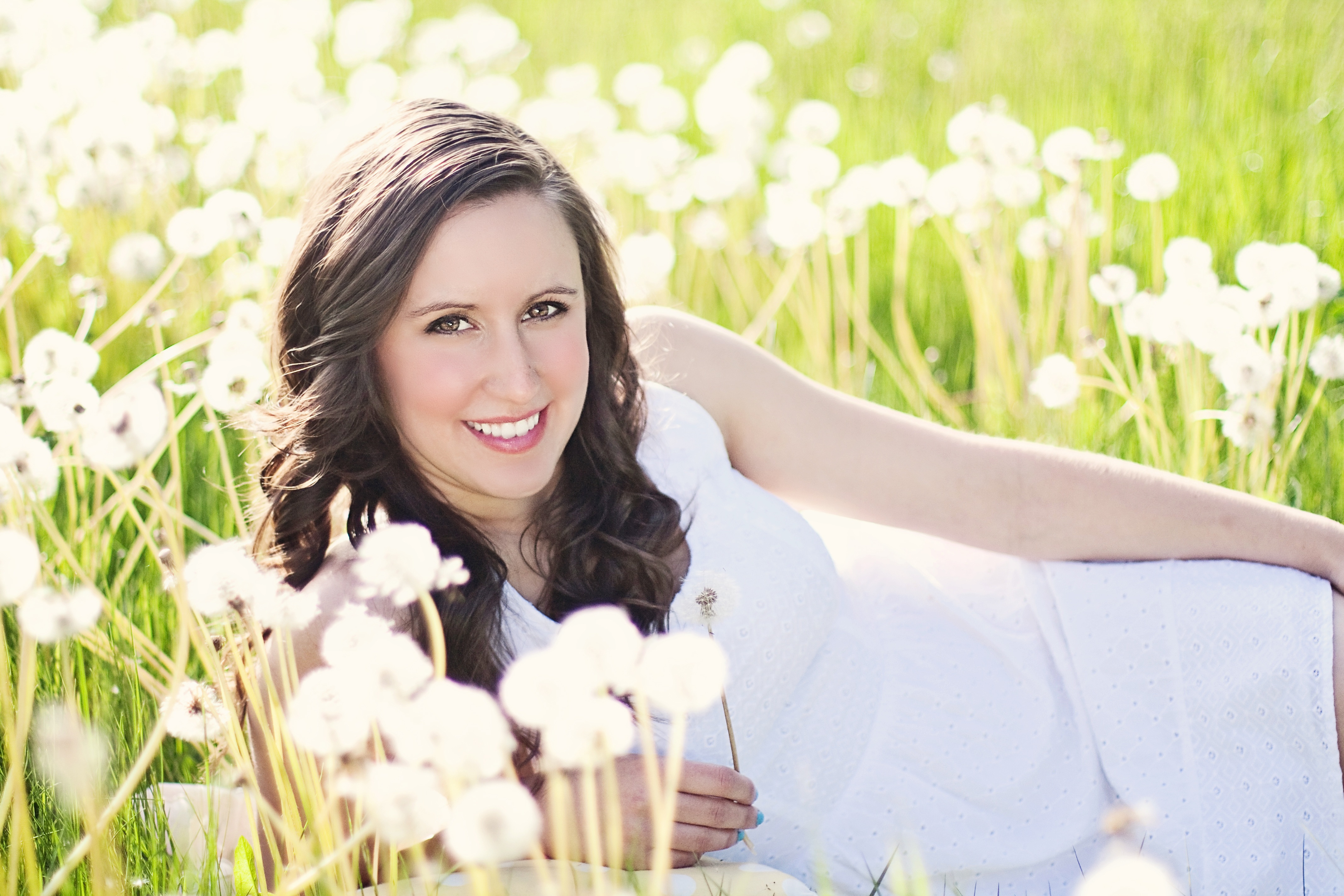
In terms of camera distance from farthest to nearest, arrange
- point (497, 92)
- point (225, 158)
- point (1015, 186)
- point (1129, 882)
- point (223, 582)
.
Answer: point (497, 92) → point (225, 158) → point (1015, 186) → point (223, 582) → point (1129, 882)

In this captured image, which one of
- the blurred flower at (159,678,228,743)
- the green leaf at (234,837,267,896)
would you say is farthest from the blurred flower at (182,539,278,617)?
the green leaf at (234,837,267,896)

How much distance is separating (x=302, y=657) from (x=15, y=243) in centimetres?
250

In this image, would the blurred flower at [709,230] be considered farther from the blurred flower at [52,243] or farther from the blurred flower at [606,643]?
the blurred flower at [606,643]

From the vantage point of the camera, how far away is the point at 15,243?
3539 millimetres

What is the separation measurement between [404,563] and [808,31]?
5646 mm

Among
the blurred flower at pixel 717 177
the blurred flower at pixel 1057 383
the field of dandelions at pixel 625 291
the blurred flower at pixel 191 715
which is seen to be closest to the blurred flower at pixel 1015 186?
the field of dandelions at pixel 625 291

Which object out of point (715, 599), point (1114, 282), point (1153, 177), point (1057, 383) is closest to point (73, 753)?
point (715, 599)

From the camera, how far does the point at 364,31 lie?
449cm

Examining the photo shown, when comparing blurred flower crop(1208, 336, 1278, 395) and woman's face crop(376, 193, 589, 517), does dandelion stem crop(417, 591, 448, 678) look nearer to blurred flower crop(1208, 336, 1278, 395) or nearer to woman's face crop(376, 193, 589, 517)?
woman's face crop(376, 193, 589, 517)

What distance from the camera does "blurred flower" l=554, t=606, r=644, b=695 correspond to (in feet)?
2.64

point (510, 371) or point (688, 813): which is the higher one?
point (510, 371)

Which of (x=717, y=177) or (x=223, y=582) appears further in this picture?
(x=717, y=177)

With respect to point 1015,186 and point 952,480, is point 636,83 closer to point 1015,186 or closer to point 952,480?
point 1015,186

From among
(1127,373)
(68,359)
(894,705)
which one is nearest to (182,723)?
(68,359)
